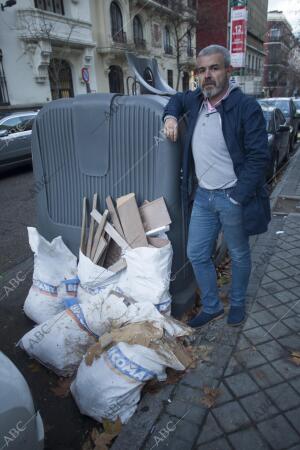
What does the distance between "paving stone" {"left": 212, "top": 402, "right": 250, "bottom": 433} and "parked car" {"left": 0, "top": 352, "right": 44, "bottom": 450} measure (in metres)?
0.99

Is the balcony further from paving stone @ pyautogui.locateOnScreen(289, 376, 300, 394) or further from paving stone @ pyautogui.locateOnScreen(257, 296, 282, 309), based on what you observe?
paving stone @ pyautogui.locateOnScreen(289, 376, 300, 394)

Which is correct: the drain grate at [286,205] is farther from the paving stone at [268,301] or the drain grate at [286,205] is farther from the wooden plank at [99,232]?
→ the wooden plank at [99,232]

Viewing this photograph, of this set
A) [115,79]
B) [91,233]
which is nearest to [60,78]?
[115,79]

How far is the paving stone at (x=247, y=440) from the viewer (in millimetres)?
Result: 1877

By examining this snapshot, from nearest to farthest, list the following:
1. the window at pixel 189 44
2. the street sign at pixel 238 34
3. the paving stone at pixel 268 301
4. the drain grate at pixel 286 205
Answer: the paving stone at pixel 268 301 → the drain grate at pixel 286 205 → the street sign at pixel 238 34 → the window at pixel 189 44

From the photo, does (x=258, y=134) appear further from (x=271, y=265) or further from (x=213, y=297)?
(x=271, y=265)

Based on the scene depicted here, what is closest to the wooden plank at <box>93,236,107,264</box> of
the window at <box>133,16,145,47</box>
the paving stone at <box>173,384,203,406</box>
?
the paving stone at <box>173,384,203,406</box>

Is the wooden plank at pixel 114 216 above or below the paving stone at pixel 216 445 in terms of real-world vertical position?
above

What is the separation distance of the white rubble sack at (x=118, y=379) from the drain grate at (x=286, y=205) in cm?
380

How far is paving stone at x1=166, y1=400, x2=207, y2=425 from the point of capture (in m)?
2.05

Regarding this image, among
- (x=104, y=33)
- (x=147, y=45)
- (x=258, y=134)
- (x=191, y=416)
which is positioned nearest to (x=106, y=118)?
(x=258, y=134)

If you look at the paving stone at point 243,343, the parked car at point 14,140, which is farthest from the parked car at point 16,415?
the parked car at point 14,140

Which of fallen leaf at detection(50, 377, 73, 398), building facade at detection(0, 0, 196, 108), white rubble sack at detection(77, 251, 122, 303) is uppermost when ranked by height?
building facade at detection(0, 0, 196, 108)

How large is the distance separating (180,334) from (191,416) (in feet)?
1.74
